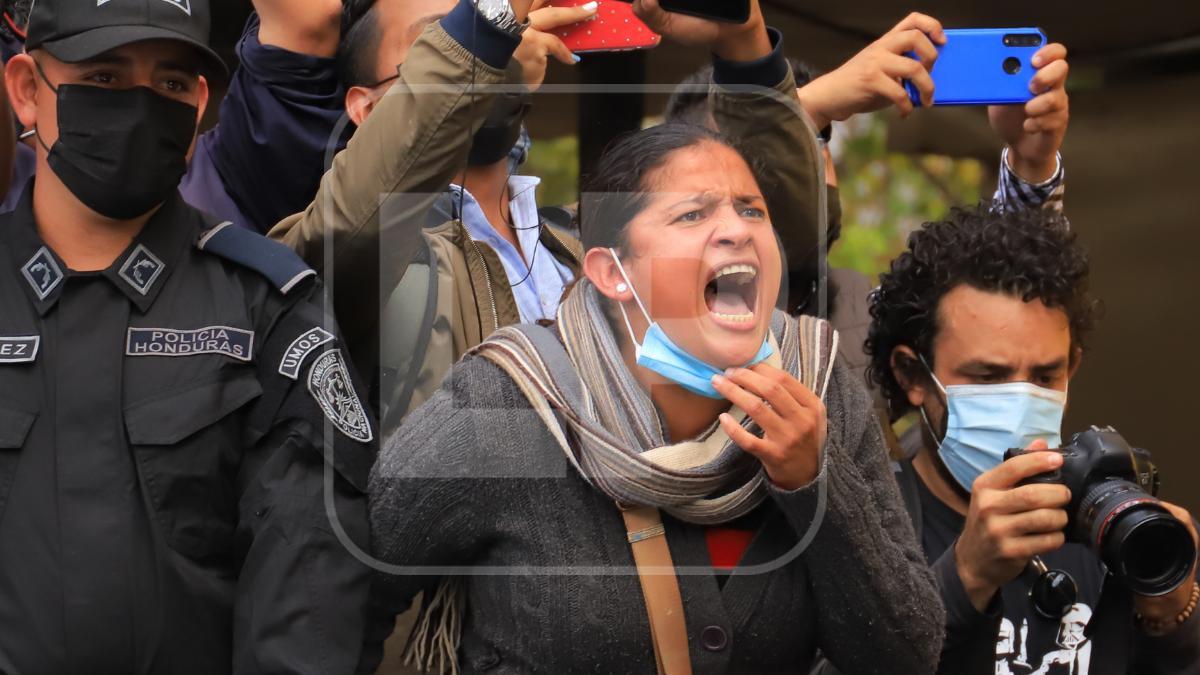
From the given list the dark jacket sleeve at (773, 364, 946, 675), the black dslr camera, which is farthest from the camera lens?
the dark jacket sleeve at (773, 364, 946, 675)

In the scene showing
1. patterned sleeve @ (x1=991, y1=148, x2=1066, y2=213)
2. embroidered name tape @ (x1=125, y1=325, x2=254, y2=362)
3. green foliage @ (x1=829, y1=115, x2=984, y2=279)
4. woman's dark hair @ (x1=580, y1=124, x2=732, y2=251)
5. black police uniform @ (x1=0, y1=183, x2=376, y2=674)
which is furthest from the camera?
green foliage @ (x1=829, y1=115, x2=984, y2=279)

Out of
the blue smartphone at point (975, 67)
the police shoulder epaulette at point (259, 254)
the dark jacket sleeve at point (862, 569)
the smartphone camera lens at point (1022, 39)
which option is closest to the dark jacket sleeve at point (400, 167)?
the police shoulder epaulette at point (259, 254)

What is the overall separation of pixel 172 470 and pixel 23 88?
0.70 meters

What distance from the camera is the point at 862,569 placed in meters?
2.47

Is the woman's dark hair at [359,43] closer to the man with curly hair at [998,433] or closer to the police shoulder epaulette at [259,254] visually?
the police shoulder epaulette at [259,254]

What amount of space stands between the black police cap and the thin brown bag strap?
1.00 metres

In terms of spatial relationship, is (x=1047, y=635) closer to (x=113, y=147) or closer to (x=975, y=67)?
(x=975, y=67)

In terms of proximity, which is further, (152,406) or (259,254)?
(259,254)

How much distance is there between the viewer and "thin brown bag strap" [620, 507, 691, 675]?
2447mm

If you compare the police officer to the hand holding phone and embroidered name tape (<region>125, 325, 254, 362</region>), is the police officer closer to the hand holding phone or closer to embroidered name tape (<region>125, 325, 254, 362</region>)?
embroidered name tape (<region>125, 325, 254, 362</region>)

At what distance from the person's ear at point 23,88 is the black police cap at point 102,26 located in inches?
1.4

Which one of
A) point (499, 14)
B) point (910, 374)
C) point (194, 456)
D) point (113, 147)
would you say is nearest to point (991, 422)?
point (910, 374)

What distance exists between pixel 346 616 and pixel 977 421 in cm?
133

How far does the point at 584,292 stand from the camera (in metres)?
2.68
